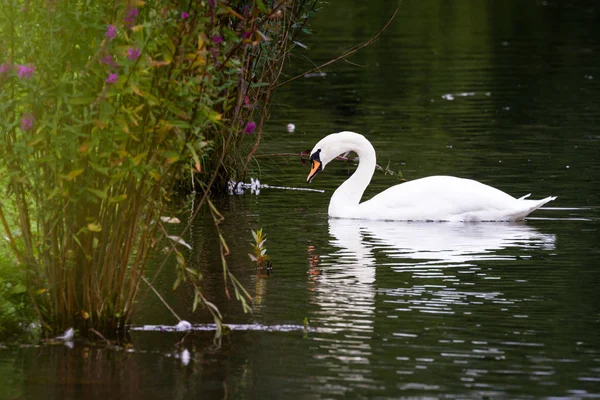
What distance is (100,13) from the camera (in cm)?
718

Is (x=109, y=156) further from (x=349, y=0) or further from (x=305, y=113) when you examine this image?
(x=349, y=0)

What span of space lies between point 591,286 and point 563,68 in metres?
17.0

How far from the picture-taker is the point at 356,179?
43.1 ft

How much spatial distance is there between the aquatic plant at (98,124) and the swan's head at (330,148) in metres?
5.52

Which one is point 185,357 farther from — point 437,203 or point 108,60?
point 437,203

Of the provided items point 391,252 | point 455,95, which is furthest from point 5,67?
point 455,95

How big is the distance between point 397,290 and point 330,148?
420 centimetres

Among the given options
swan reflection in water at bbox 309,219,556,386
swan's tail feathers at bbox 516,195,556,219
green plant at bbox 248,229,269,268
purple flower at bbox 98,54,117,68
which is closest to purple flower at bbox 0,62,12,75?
purple flower at bbox 98,54,117,68

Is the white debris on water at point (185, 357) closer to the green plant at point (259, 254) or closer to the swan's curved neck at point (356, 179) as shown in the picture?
the green plant at point (259, 254)

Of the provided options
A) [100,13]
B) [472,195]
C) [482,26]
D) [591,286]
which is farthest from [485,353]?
[482,26]

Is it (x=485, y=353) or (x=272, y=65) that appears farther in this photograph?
(x=272, y=65)

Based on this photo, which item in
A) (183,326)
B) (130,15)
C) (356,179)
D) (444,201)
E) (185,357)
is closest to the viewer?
(130,15)

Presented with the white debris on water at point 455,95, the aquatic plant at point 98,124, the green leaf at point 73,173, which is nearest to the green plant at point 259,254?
the aquatic plant at point 98,124

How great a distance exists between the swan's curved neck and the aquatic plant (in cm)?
504
